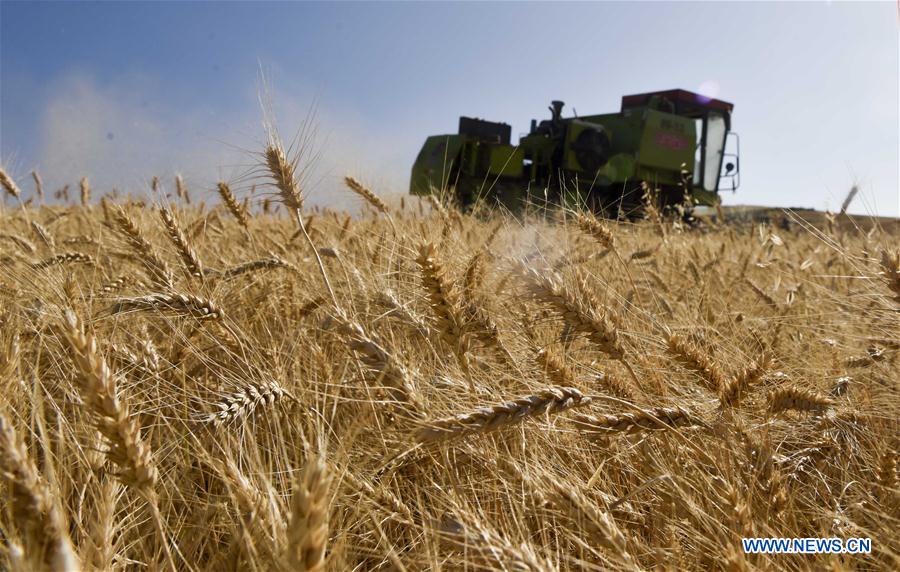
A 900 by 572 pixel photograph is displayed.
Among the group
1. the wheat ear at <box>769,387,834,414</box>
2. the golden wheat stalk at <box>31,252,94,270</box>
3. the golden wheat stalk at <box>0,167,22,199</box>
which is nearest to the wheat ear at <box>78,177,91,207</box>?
the golden wheat stalk at <box>0,167,22,199</box>

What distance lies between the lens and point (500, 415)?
0.84 meters

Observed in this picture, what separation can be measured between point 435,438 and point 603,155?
841 cm

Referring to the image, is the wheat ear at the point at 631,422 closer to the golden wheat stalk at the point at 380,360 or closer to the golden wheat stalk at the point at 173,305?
the golden wheat stalk at the point at 380,360

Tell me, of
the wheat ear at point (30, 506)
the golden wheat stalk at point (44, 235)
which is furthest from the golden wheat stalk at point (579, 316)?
the golden wheat stalk at point (44, 235)

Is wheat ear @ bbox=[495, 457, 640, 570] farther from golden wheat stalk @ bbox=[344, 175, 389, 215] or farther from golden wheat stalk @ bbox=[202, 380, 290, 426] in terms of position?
golden wheat stalk @ bbox=[344, 175, 389, 215]

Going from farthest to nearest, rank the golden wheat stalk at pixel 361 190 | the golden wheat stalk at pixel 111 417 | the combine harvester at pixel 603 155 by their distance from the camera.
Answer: the combine harvester at pixel 603 155, the golden wheat stalk at pixel 361 190, the golden wheat stalk at pixel 111 417

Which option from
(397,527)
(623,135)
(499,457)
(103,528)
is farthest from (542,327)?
(623,135)

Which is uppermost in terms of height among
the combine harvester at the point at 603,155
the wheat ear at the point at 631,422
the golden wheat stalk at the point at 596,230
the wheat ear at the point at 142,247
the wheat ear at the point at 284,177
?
the combine harvester at the point at 603,155

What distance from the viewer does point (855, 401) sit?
4.00ft

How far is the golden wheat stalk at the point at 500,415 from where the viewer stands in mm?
772

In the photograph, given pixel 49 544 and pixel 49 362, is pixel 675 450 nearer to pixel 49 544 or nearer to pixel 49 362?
pixel 49 544

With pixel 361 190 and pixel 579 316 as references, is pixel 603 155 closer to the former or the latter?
pixel 361 190

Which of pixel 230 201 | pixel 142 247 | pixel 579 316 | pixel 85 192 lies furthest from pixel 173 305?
pixel 85 192

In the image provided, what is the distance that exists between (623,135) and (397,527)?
9.22 m
